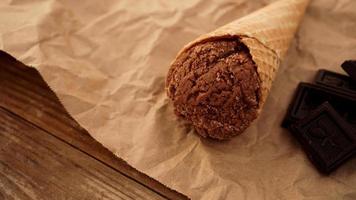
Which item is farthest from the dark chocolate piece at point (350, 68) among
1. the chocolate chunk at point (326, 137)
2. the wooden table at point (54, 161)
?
the wooden table at point (54, 161)

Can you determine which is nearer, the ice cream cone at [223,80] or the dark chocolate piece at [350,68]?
the ice cream cone at [223,80]

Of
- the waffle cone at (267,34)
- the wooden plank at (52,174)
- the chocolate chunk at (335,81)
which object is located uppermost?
the waffle cone at (267,34)

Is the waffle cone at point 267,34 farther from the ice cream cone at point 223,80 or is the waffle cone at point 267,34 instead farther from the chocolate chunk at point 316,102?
the chocolate chunk at point 316,102

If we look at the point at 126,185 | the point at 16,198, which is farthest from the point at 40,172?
the point at 126,185

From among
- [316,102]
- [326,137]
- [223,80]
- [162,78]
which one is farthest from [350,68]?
[162,78]

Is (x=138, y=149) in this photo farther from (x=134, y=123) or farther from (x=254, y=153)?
(x=254, y=153)

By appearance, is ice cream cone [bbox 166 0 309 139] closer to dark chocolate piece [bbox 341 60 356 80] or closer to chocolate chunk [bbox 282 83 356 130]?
A: chocolate chunk [bbox 282 83 356 130]
